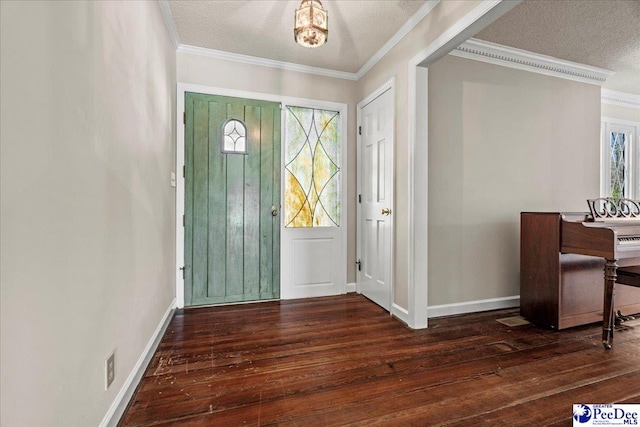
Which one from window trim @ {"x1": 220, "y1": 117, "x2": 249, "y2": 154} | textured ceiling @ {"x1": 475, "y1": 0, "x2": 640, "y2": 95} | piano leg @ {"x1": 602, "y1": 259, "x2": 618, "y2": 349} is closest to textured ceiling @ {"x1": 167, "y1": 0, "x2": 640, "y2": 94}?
textured ceiling @ {"x1": 475, "y1": 0, "x2": 640, "y2": 95}

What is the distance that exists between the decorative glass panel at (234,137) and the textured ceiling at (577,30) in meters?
2.46

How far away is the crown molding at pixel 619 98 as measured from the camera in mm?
4078

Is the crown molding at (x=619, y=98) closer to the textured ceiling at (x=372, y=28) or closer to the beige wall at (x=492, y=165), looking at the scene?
the textured ceiling at (x=372, y=28)

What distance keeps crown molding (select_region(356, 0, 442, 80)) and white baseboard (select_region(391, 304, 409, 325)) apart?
96.7 inches

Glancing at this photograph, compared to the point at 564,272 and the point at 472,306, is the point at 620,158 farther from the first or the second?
the point at 472,306

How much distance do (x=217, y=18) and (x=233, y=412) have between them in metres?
2.87

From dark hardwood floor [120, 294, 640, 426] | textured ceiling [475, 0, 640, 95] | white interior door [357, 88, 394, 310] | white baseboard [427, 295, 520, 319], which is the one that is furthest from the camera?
white interior door [357, 88, 394, 310]

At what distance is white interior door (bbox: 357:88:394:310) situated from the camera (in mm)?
2895

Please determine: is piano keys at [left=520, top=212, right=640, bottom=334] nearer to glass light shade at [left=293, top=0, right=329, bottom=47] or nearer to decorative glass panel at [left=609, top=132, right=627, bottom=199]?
decorative glass panel at [left=609, top=132, right=627, bottom=199]

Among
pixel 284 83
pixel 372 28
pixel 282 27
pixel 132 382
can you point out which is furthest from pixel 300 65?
pixel 132 382

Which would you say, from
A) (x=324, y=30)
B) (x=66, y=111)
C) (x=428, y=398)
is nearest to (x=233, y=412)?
(x=428, y=398)

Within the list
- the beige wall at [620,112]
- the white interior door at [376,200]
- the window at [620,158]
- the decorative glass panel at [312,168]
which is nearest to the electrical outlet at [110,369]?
the decorative glass panel at [312,168]

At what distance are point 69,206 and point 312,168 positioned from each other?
8.35 ft

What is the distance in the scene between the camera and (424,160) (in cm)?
252
